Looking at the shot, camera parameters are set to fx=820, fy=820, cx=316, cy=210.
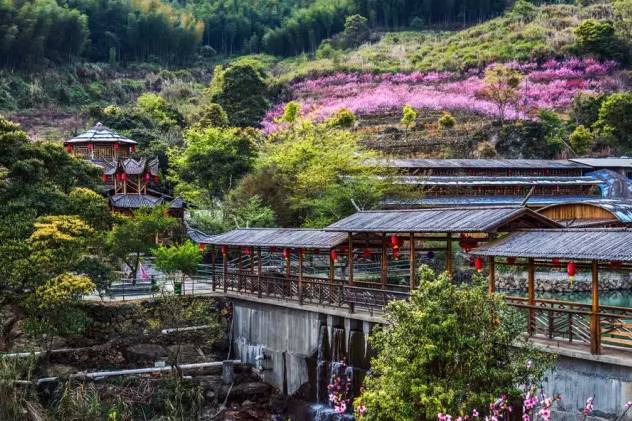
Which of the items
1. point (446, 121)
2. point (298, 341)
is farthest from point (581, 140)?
point (298, 341)

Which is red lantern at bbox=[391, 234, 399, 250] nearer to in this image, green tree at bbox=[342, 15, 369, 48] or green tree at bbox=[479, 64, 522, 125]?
green tree at bbox=[479, 64, 522, 125]

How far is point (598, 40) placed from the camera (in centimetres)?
6775

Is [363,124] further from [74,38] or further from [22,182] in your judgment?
[22,182]

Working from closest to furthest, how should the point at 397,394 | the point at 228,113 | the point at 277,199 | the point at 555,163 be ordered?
the point at 397,394 → the point at 277,199 → the point at 555,163 → the point at 228,113

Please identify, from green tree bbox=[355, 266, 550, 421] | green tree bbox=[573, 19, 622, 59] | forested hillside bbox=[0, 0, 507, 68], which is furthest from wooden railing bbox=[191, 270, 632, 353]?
green tree bbox=[573, 19, 622, 59]

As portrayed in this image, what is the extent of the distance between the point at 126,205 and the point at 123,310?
11925mm

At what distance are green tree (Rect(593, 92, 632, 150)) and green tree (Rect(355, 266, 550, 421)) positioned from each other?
44.6 meters

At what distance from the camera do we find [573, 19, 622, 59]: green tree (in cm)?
6756

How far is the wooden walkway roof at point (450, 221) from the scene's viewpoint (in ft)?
56.2

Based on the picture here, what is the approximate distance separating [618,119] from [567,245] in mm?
42293

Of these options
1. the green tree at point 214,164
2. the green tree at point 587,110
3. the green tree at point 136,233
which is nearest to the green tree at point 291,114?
the green tree at point 214,164

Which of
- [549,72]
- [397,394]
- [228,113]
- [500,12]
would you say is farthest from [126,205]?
[500,12]

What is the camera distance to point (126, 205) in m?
37.2

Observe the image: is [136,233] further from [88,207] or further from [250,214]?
[250,214]
